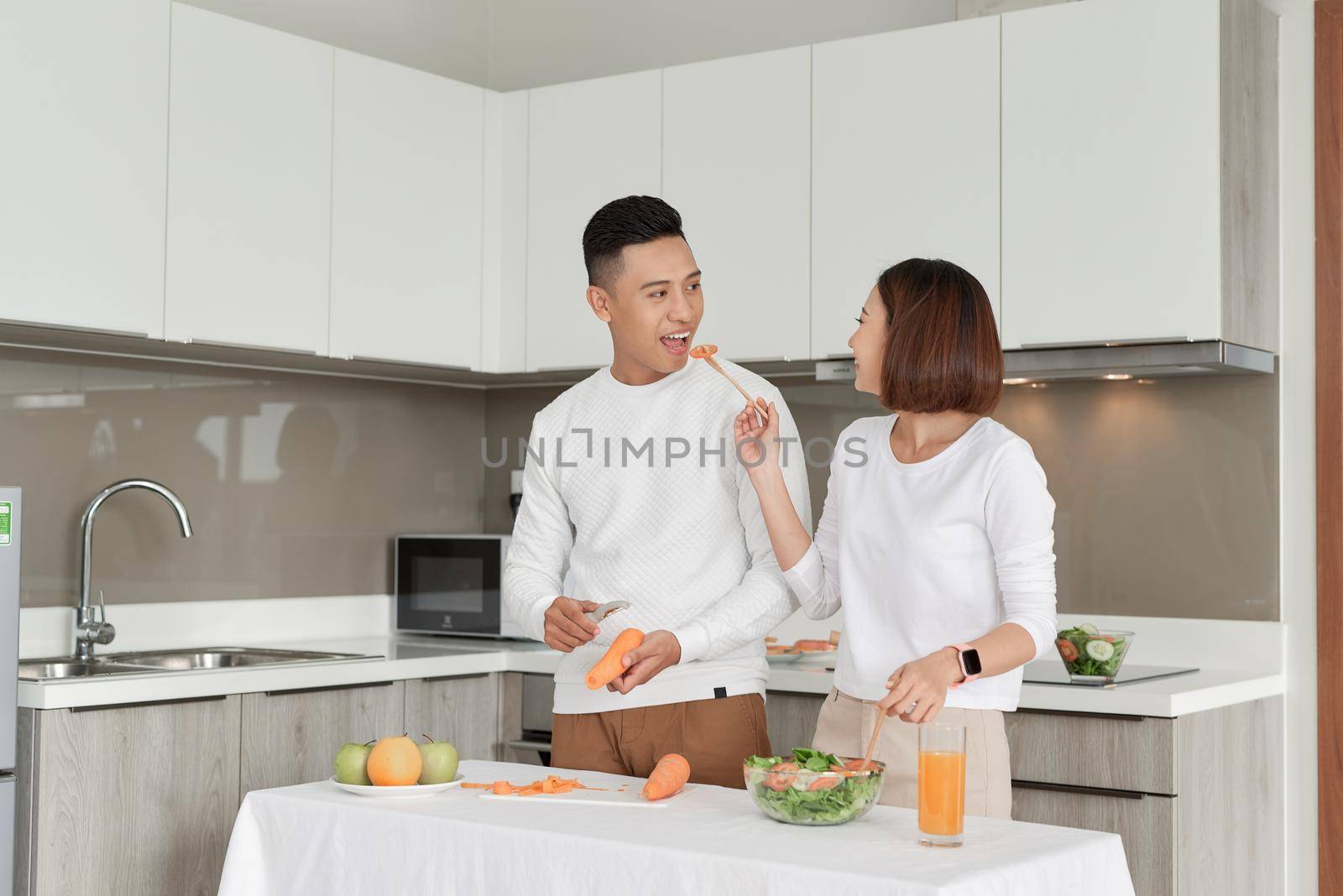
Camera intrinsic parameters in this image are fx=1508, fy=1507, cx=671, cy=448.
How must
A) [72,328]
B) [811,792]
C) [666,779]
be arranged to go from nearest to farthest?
[811,792] → [666,779] → [72,328]

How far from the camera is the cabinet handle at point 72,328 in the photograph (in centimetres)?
297

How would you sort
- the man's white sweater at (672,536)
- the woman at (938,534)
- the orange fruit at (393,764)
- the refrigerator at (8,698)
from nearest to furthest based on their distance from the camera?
the woman at (938,534) → the orange fruit at (393,764) → the man's white sweater at (672,536) → the refrigerator at (8,698)

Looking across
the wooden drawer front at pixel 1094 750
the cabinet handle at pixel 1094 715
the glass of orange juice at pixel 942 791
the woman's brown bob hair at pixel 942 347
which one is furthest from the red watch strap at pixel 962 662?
the cabinet handle at pixel 1094 715

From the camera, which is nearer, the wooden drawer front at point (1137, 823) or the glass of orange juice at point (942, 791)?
the glass of orange juice at point (942, 791)

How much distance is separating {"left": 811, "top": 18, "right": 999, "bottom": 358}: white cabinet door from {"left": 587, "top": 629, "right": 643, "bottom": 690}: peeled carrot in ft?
5.02

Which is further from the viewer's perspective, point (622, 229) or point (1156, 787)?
point (1156, 787)

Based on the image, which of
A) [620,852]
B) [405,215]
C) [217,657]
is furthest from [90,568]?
[620,852]

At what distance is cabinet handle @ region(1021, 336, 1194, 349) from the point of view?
3.04 m

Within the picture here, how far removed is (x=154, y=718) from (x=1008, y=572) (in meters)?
1.79

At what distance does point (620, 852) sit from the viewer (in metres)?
1.70

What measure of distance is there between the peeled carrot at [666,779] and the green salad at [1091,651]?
50.7 inches

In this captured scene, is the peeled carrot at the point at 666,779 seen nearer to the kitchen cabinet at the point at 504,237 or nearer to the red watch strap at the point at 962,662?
the red watch strap at the point at 962,662

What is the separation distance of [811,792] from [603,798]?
0.34m

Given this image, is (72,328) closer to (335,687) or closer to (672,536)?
(335,687)
